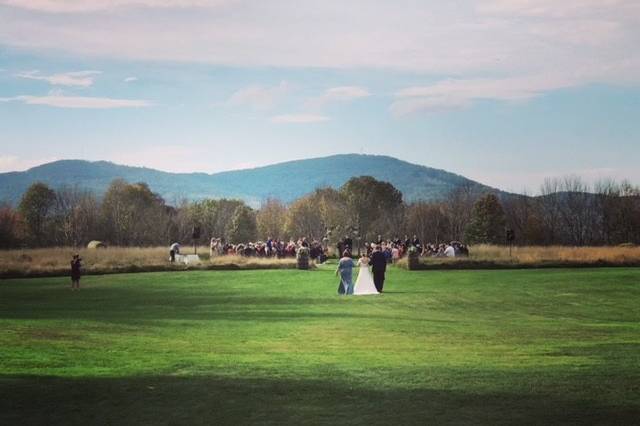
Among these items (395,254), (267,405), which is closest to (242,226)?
(395,254)

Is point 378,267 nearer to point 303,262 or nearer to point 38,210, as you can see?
point 303,262

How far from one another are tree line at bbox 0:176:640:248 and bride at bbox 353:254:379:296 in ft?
186

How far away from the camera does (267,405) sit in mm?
11516

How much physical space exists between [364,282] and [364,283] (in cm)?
5

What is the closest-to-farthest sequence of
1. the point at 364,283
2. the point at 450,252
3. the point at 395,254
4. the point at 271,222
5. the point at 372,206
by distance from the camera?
the point at 364,283 → the point at 450,252 → the point at 395,254 → the point at 372,206 → the point at 271,222

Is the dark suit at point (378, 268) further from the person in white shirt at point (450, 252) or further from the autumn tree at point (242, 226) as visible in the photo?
the autumn tree at point (242, 226)

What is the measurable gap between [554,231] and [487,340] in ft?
305

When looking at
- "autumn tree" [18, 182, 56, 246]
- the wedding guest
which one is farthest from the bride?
"autumn tree" [18, 182, 56, 246]

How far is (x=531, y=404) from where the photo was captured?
11398 mm

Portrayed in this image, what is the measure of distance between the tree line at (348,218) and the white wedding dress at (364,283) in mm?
56745

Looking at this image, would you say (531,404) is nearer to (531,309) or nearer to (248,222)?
(531,309)

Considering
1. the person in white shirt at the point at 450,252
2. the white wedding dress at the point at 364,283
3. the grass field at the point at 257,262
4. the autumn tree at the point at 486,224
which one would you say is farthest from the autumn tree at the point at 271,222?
the white wedding dress at the point at 364,283

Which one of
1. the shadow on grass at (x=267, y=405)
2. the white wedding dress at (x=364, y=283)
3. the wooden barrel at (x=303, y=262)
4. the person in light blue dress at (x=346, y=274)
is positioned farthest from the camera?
the wooden barrel at (x=303, y=262)

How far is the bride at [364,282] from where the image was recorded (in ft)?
121
